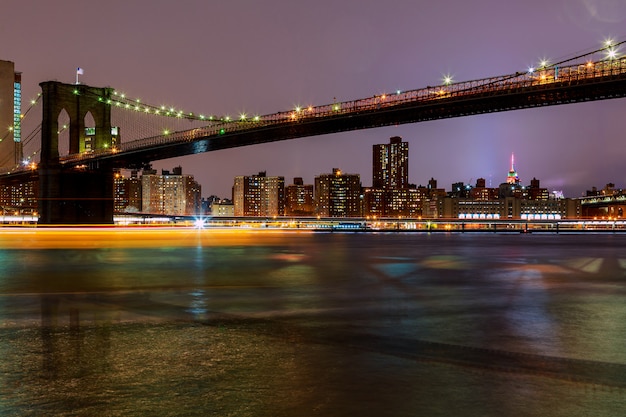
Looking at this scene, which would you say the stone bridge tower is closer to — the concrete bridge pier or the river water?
the concrete bridge pier

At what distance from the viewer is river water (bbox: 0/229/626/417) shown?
516 centimetres

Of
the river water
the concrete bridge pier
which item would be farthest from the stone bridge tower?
the river water

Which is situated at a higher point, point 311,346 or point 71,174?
point 71,174

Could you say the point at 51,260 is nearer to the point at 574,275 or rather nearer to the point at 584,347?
the point at 574,275

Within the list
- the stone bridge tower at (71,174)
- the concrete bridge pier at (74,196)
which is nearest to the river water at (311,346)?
the concrete bridge pier at (74,196)

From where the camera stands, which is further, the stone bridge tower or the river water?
the stone bridge tower

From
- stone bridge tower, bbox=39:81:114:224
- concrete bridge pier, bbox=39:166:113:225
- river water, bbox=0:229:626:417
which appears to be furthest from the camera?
stone bridge tower, bbox=39:81:114:224

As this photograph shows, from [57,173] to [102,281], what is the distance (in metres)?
57.8

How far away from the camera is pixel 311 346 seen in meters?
7.22

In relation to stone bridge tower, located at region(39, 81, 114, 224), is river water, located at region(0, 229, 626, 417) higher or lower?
lower

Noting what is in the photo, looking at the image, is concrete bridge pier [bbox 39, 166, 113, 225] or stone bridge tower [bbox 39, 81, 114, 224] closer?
concrete bridge pier [bbox 39, 166, 113, 225]

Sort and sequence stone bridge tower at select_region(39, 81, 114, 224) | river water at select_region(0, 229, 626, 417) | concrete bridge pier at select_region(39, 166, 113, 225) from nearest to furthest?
river water at select_region(0, 229, 626, 417) < concrete bridge pier at select_region(39, 166, 113, 225) < stone bridge tower at select_region(39, 81, 114, 224)

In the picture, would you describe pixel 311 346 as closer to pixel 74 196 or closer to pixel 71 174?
pixel 74 196

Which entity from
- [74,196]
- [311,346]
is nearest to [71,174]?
[74,196]
